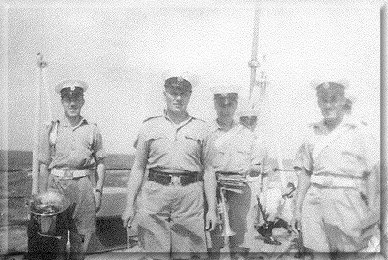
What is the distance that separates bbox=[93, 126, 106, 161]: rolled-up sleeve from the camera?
331 cm

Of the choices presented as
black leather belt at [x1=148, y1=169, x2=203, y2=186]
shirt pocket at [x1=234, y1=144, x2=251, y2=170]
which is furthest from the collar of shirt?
shirt pocket at [x1=234, y1=144, x2=251, y2=170]

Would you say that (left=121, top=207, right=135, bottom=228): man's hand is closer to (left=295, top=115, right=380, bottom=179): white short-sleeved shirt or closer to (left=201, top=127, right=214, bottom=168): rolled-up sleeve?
(left=201, top=127, right=214, bottom=168): rolled-up sleeve

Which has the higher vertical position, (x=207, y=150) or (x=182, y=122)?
(x=182, y=122)

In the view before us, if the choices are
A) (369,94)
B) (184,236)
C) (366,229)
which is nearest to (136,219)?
(184,236)

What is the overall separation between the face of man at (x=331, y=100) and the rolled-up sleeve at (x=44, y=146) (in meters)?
2.29

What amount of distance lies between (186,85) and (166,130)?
401mm

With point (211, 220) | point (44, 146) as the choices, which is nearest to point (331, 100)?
point (211, 220)

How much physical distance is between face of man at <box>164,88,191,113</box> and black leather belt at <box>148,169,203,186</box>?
1.68ft

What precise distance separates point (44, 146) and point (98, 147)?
17.6 inches

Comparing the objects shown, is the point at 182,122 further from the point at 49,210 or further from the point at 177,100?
the point at 49,210

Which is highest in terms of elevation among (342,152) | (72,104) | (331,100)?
(331,100)

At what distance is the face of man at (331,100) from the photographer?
3279 mm

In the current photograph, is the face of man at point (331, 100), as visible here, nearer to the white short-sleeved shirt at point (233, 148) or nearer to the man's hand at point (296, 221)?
the white short-sleeved shirt at point (233, 148)

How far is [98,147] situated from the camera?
3.33 meters
